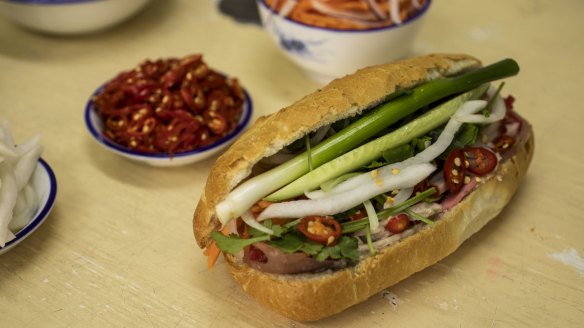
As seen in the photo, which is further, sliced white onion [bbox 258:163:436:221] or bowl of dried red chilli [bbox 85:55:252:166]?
bowl of dried red chilli [bbox 85:55:252:166]

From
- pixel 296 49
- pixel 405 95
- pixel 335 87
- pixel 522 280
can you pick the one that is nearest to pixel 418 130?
pixel 405 95

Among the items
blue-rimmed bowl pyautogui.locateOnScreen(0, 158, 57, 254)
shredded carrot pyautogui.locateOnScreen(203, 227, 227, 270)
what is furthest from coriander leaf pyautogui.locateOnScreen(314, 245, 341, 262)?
blue-rimmed bowl pyautogui.locateOnScreen(0, 158, 57, 254)

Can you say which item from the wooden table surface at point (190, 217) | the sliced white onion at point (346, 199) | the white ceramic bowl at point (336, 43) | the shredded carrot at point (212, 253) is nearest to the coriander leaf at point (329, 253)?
the sliced white onion at point (346, 199)

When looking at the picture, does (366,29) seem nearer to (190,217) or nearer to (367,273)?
(190,217)

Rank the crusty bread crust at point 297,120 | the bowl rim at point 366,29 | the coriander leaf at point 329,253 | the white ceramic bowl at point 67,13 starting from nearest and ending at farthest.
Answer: the coriander leaf at point 329,253 < the crusty bread crust at point 297,120 < the bowl rim at point 366,29 < the white ceramic bowl at point 67,13

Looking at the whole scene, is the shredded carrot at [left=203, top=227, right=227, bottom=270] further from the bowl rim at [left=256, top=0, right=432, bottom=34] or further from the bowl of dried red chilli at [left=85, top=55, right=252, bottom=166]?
the bowl rim at [left=256, top=0, right=432, bottom=34]

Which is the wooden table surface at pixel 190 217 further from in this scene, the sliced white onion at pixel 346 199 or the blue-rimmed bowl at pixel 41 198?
the sliced white onion at pixel 346 199
